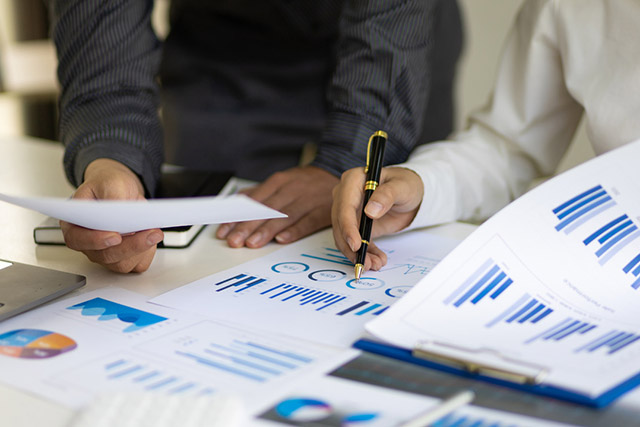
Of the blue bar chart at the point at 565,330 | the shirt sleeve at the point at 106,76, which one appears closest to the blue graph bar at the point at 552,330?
the blue bar chart at the point at 565,330

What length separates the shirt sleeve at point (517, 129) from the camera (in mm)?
952

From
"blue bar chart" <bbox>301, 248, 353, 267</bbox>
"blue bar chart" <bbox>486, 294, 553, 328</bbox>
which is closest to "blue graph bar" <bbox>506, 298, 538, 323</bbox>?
"blue bar chart" <bbox>486, 294, 553, 328</bbox>

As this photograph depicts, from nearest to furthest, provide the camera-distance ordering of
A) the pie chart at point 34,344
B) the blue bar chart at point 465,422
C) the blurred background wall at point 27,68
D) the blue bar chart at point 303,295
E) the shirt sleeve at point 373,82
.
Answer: the blue bar chart at point 465,422, the pie chart at point 34,344, the blue bar chart at point 303,295, the shirt sleeve at point 373,82, the blurred background wall at point 27,68

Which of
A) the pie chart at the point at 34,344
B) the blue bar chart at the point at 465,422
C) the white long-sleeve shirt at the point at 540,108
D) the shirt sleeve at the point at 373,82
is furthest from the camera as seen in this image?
the shirt sleeve at the point at 373,82

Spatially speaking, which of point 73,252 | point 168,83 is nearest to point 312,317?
point 73,252

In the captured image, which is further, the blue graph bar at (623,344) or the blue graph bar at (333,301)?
the blue graph bar at (333,301)

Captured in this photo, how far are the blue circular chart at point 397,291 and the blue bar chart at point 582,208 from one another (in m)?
0.16

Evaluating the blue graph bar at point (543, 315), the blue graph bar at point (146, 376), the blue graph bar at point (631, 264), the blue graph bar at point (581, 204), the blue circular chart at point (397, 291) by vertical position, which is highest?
the blue graph bar at point (581, 204)

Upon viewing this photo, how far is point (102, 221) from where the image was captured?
24.1 inches

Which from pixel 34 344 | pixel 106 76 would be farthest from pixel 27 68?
pixel 34 344

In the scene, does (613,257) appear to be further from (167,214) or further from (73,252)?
(73,252)

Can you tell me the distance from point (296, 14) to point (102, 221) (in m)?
0.80

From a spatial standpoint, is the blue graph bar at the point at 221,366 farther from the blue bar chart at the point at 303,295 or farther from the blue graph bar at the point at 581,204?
the blue graph bar at the point at 581,204

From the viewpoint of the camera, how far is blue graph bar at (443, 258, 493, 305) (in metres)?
0.59
